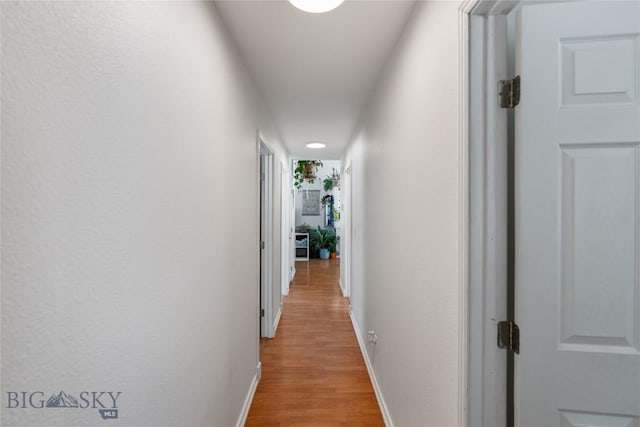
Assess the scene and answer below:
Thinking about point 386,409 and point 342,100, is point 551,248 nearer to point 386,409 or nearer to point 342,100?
point 386,409

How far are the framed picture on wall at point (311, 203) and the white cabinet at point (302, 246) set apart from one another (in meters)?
1.05

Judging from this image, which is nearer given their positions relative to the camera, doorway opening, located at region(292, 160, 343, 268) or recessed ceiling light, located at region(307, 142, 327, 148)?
recessed ceiling light, located at region(307, 142, 327, 148)

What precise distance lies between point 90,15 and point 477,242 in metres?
1.17

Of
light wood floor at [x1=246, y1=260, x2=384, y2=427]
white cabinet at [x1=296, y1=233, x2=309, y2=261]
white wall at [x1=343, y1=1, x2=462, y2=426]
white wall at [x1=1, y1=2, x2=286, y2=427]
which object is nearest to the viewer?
white wall at [x1=1, y1=2, x2=286, y2=427]

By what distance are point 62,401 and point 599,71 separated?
61.6 inches

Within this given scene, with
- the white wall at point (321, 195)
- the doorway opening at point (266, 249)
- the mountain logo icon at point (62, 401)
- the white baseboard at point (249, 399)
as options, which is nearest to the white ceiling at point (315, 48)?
the doorway opening at point (266, 249)

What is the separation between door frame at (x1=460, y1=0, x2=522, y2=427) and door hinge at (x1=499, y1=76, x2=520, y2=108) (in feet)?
0.06

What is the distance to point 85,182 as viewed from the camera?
2.11ft

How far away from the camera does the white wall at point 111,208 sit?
0.52 meters

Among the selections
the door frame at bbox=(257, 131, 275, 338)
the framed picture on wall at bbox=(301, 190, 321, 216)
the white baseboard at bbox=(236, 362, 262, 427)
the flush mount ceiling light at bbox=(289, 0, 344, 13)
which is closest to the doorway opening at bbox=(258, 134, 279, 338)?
the door frame at bbox=(257, 131, 275, 338)

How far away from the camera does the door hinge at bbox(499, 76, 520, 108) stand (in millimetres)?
925

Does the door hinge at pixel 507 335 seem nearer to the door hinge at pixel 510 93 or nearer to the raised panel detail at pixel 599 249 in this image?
the raised panel detail at pixel 599 249

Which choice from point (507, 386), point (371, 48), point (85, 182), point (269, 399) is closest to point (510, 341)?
point (507, 386)

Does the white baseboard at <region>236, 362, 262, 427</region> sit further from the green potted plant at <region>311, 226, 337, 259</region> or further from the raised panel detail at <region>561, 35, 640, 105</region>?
the green potted plant at <region>311, 226, 337, 259</region>
